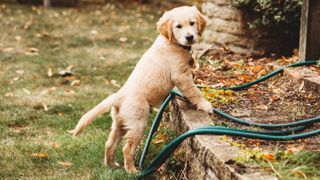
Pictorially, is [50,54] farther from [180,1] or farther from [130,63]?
[180,1]

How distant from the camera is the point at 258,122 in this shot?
411cm

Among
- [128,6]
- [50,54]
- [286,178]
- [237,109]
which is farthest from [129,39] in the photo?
[286,178]

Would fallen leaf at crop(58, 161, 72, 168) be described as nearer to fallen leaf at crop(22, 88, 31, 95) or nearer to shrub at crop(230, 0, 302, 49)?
fallen leaf at crop(22, 88, 31, 95)

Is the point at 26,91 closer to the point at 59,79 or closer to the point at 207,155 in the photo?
the point at 59,79

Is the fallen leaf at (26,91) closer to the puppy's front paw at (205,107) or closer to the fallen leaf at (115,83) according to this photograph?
the fallen leaf at (115,83)

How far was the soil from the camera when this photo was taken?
4.14 m

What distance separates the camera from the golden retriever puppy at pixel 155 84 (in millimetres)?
3877

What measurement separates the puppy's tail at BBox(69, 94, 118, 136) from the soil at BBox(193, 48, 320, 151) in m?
0.87

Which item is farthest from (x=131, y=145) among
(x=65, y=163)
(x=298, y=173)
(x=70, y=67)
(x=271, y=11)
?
(x=70, y=67)

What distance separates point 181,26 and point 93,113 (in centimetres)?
97

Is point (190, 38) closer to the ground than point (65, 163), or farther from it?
farther from it

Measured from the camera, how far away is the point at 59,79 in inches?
273

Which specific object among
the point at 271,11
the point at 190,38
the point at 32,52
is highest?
the point at 190,38

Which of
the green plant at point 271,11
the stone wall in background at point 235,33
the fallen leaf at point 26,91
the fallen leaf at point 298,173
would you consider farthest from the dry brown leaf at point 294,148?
the fallen leaf at point 26,91
